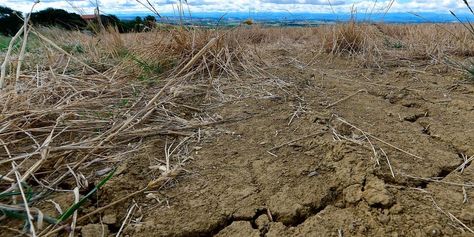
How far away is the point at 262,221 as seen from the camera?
3.18ft

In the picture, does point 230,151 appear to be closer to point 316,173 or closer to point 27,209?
point 316,173

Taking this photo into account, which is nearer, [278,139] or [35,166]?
[35,166]

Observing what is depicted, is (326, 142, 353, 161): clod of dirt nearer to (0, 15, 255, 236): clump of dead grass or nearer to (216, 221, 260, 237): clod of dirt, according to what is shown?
(216, 221, 260, 237): clod of dirt

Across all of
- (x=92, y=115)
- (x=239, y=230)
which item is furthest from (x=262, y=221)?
(x=92, y=115)

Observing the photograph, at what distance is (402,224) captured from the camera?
890mm

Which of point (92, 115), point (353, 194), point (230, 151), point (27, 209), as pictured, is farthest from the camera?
point (92, 115)

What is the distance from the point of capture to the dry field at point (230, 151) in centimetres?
94

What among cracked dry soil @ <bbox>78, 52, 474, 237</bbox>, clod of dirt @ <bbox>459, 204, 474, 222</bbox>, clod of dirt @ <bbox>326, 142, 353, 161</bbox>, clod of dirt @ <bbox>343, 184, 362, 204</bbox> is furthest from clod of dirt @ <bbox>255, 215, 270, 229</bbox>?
clod of dirt @ <bbox>459, 204, 474, 222</bbox>

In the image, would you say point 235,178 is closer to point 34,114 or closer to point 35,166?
point 35,166

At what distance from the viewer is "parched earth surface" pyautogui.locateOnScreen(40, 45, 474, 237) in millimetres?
937

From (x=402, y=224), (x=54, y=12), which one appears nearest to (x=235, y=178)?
(x=402, y=224)

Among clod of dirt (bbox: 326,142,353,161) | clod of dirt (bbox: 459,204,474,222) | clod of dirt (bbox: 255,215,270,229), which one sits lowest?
clod of dirt (bbox: 255,215,270,229)

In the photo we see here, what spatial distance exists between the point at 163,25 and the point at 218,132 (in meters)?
1.23

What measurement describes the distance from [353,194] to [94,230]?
0.71 meters
